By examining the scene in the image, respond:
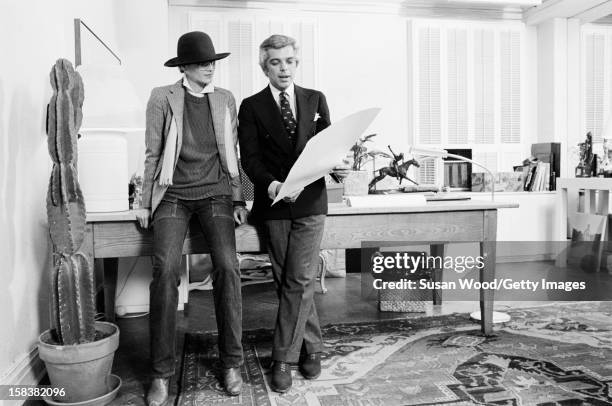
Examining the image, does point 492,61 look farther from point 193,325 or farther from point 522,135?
point 193,325

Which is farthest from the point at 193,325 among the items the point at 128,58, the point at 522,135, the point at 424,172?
the point at 522,135

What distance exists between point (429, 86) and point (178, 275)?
4003 mm

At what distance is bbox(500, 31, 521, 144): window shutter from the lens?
18.9ft

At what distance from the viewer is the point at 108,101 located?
2619 mm

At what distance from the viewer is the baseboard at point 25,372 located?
2150mm

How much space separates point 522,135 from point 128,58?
398 centimetres

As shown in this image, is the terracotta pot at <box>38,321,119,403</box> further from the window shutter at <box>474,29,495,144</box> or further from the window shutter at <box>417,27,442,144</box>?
the window shutter at <box>474,29,495,144</box>

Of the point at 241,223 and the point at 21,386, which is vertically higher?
the point at 241,223

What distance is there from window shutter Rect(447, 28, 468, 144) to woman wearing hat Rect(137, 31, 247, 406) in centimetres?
373

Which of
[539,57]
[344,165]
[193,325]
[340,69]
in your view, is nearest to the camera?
[344,165]

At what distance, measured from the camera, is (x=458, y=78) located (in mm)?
5641

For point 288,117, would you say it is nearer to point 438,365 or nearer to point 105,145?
point 105,145

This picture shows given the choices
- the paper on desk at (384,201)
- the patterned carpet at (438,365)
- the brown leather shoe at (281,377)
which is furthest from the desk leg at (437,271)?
the brown leather shoe at (281,377)

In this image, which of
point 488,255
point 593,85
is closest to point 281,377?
point 488,255
